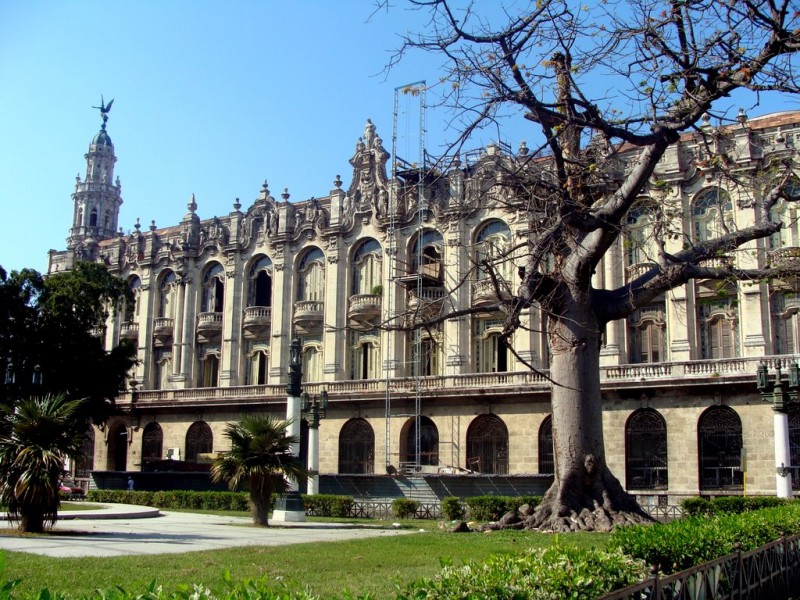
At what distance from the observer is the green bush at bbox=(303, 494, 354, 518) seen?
30.2m

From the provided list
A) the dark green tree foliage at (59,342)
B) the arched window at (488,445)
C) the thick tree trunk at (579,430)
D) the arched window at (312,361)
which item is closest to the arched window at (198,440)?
the dark green tree foliage at (59,342)

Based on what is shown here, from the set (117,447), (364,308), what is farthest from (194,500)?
(117,447)

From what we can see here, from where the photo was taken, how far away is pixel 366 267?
4675 centimetres

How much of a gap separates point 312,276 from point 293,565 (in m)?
36.1

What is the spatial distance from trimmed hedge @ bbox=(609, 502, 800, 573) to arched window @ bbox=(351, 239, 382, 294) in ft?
116

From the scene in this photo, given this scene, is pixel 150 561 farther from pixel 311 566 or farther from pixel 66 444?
pixel 66 444

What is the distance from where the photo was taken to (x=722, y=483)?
3456cm

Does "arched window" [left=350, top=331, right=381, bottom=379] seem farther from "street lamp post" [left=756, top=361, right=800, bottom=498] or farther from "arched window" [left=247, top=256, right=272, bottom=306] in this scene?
"street lamp post" [left=756, top=361, right=800, bottom=498]

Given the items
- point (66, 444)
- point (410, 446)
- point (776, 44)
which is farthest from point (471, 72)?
point (410, 446)

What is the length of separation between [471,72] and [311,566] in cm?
845

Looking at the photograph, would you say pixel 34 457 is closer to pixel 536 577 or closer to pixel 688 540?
pixel 688 540

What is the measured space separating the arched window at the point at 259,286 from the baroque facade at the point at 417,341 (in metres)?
0.13

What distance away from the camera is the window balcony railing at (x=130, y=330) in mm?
55531

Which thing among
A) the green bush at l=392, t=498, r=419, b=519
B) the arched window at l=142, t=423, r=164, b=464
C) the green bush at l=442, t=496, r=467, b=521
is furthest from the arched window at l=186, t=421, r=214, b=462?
the green bush at l=442, t=496, r=467, b=521
